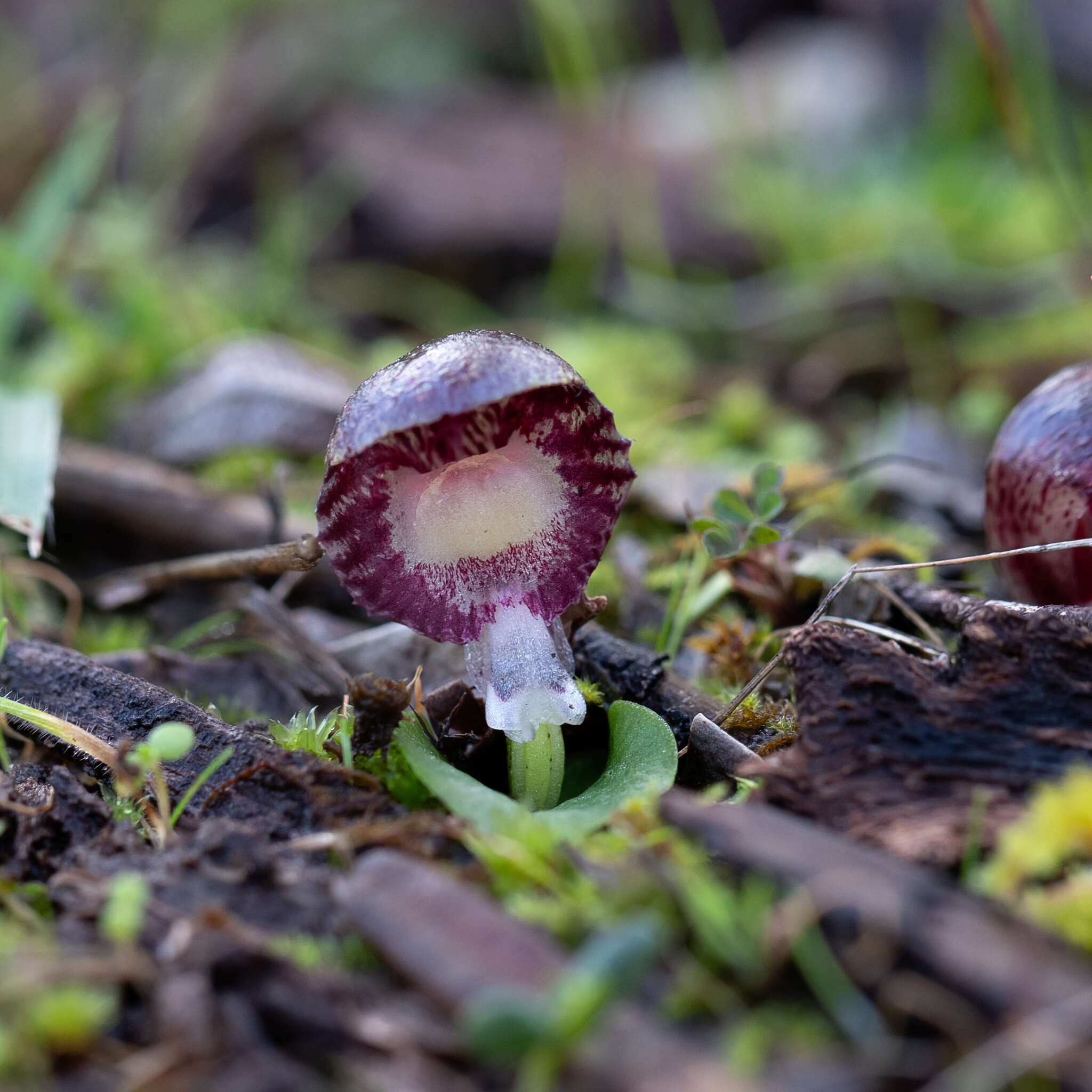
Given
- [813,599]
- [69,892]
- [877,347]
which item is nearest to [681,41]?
[877,347]

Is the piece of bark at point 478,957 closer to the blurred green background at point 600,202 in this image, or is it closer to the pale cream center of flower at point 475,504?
the pale cream center of flower at point 475,504

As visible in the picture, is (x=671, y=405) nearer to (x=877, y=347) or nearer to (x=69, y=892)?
(x=877, y=347)

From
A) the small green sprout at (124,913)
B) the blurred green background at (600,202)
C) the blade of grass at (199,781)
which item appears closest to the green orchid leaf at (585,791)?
the blade of grass at (199,781)

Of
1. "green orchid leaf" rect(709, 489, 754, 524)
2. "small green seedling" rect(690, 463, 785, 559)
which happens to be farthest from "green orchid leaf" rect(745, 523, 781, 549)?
"green orchid leaf" rect(709, 489, 754, 524)

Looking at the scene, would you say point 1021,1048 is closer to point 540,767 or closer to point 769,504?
point 540,767

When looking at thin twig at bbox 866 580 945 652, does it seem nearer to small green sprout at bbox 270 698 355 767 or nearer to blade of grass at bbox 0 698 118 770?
small green sprout at bbox 270 698 355 767

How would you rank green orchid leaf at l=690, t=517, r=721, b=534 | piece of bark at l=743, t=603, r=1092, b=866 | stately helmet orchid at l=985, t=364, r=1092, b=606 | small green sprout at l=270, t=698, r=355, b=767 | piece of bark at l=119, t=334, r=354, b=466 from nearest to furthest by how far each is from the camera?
1. piece of bark at l=743, t=603, r=1092, b=866
2. small green sprout at l=270, t=698, r=355, b=767
3. stately helmet orchid at l=985, t=364, r=1092, b=606
4. green orchid leaf at l=690, t=517, r=721, b=534
5. piece of bark at l=119, t=334, r=354, b=466
